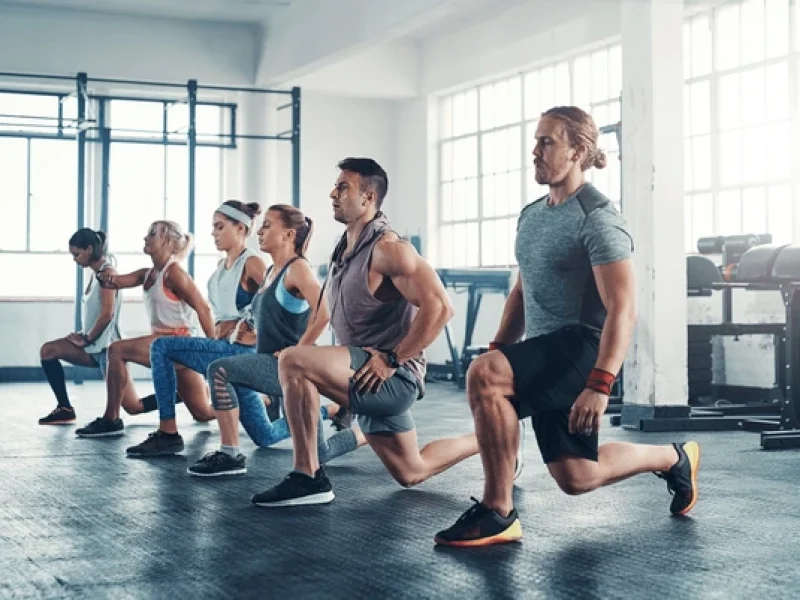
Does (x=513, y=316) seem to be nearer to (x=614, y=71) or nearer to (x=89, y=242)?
(x=89, y=242)

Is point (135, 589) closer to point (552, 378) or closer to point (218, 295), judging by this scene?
point (552, 378)

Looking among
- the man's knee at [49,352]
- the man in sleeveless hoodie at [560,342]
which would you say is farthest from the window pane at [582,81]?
the man in sleeveless hoodie at [560,342]

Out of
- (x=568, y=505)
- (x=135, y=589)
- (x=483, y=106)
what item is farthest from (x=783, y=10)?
(x=135, y=589)

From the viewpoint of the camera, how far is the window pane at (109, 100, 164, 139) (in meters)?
12.1

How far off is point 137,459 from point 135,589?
2577 mm

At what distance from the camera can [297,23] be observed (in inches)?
426

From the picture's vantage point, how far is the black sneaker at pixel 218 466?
14.7 feet

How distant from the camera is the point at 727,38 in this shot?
8.77 meters

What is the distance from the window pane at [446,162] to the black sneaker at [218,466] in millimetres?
8334

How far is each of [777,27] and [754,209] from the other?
1.31 metres

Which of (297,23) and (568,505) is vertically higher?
(297,23)

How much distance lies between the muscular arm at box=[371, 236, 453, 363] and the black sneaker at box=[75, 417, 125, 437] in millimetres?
2880

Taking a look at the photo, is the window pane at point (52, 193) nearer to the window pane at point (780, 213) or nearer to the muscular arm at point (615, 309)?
the window pane at point (780, 213)

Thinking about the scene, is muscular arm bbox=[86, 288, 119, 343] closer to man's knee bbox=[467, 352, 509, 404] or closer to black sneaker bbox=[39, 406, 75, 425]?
black sneaker bbox=[39, 406, 75, 425]
